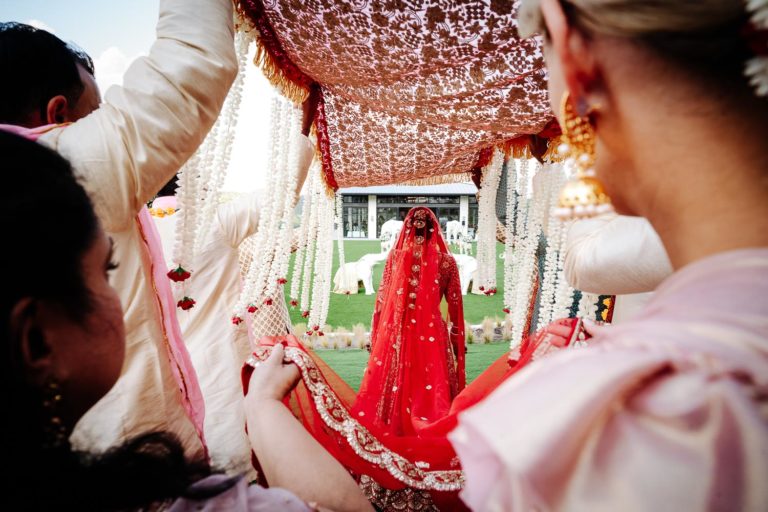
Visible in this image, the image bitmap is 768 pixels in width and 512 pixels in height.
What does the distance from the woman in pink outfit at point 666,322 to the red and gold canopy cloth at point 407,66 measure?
A: 1008 millimetres

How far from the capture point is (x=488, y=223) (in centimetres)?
355

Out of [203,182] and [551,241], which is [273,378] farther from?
[551,241]

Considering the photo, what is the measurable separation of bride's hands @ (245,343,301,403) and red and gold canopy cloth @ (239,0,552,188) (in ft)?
3.55

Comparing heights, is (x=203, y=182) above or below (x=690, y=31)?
below

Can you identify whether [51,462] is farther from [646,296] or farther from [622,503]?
[646,296]

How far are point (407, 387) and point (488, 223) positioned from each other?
5.16ft

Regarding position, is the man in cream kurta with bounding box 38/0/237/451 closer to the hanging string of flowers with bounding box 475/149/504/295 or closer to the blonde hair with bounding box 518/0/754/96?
the blonde hair with bounding box 518/0/754/96

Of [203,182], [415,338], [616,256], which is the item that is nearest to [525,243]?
[415,338]

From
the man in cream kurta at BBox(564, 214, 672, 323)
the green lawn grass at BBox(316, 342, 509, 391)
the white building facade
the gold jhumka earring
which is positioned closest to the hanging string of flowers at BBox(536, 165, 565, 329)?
the man in cream kurta at BBox(564, 214, 672, 323)

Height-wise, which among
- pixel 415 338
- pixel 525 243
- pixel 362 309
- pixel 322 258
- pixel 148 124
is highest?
pixel 148 124

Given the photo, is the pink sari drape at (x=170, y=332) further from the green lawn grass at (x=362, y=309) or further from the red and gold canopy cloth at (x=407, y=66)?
the green lawn grass at (x=362, y=309)

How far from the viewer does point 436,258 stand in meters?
3.33

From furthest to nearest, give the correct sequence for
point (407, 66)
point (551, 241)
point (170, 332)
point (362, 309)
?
point (362, 309) → point (551, 241) → point (407, 66) → point (170, 332)

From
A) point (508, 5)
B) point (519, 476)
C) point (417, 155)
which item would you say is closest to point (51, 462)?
point (519, 476)
